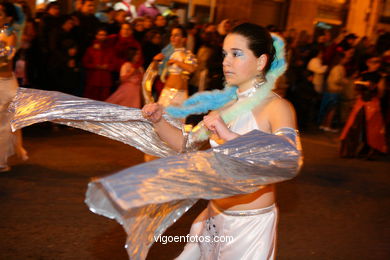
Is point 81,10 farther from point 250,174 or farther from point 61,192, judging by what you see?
point 250,174

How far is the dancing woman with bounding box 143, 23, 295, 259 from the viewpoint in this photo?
8.87 feet

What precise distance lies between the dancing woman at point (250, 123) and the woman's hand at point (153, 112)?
359mm

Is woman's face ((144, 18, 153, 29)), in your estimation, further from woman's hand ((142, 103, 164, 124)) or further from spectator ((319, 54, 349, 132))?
woman's hand ((142, 103, 164, 124))

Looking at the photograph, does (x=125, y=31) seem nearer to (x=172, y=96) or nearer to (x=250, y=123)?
(x=172, y=96)

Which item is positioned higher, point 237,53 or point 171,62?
point 237,53

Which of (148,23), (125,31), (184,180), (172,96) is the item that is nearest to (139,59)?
(125,31)

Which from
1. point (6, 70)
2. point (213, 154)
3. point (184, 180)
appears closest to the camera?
point (184, 180)

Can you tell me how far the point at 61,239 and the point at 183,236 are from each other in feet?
3.50

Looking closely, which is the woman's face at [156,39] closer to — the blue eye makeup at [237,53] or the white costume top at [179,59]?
the white costume top at [179,59]

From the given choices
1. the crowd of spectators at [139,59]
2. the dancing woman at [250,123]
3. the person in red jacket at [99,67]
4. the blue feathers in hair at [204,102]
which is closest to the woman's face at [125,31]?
the crowd of spectators at [139,59]

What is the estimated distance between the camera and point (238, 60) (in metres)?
2.72

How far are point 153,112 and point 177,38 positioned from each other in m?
4.56

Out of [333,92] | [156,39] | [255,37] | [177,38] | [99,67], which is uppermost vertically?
[255,37]

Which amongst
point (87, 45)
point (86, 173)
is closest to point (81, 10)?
point (87, 45)
